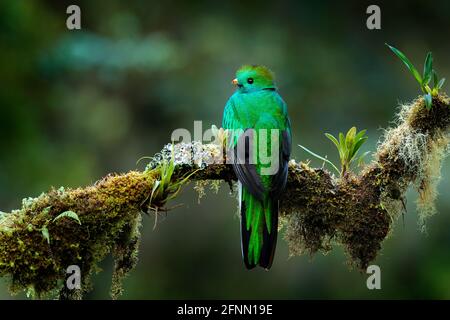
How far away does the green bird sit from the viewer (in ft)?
12.6

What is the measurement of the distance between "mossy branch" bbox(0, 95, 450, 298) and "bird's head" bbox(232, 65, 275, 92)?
579 millimetres

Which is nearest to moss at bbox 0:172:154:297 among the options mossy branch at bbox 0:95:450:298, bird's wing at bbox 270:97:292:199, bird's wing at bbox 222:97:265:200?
mossy branch at bbox 0:95:450:298

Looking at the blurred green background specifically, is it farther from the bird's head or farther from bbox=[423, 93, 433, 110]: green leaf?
bbox=[423, 93, 433, 110]: green leaf

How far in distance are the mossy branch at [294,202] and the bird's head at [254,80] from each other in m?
0.58

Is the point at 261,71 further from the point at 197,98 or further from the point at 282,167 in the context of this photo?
the point at 197,98

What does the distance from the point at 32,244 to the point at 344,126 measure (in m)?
5.70

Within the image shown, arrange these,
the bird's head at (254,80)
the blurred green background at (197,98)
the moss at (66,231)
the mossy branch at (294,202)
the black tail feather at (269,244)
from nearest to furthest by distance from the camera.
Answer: the moss at (66,231)
the mossy branch at (294,202)
the black tail feather at (269,244)
the bird's head at (254,80)
the blurred green background at (197,98)

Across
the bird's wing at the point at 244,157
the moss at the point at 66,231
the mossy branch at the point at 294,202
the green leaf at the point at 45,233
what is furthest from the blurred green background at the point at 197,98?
the green leaf at the point at 45,233

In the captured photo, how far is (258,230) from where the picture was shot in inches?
152

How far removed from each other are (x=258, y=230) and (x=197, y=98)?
5.12 metres

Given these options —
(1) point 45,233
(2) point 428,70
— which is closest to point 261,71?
(2) point 428,70

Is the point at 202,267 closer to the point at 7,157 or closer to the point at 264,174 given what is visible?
the point at 7,157

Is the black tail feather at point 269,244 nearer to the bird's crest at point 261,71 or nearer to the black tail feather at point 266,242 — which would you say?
the black tail feather at point 266,242

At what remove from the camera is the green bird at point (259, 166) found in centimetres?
384
